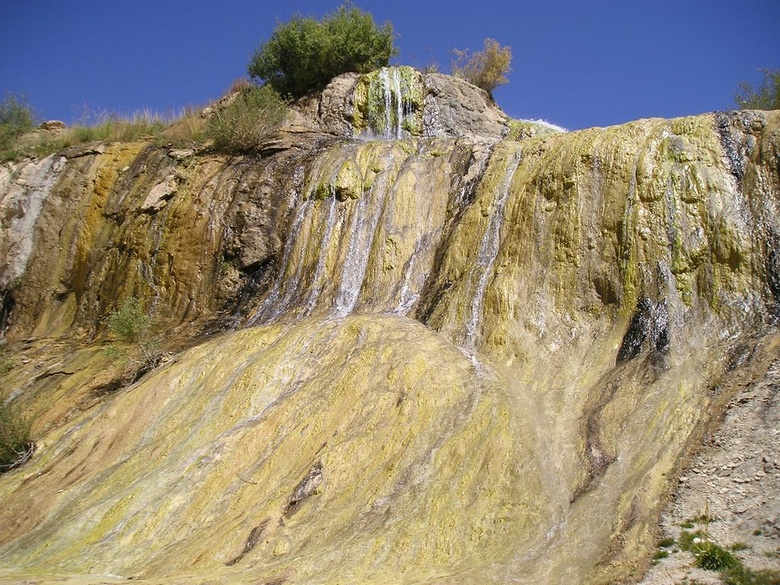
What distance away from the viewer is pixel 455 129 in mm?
25625

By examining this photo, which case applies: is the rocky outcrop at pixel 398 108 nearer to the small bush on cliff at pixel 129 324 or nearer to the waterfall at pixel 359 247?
the waterfall at pixel 359 247

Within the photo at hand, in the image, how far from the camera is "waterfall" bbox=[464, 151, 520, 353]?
14.2 meters

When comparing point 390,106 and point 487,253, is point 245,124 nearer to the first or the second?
point 390,106

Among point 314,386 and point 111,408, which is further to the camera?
point 111,408

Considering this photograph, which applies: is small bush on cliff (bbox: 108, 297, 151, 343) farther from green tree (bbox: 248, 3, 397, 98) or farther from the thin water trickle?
green tree (bbox: 248, 3, 397, 98)

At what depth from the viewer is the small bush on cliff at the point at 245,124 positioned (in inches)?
885

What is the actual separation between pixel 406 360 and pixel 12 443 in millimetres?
7840

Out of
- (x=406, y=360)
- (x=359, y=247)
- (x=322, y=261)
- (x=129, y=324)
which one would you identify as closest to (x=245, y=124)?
(x=322, y=261)

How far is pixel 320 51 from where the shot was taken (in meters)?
26.9

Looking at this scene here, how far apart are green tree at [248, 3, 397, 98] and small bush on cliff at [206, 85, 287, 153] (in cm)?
279

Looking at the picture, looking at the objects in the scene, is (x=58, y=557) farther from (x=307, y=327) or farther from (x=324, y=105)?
(x=324, y=105)

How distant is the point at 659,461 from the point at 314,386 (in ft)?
18.6

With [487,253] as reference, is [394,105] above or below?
above

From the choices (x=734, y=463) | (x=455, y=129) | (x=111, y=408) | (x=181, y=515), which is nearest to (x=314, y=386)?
(x=181, y=515)
